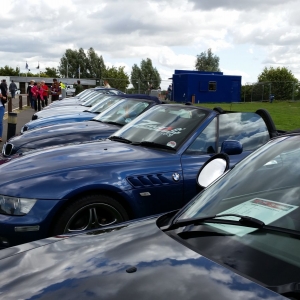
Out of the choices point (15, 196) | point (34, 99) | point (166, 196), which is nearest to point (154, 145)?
point (166, 196)

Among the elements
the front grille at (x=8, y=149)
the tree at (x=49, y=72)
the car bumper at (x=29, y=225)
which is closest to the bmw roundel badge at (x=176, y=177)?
the car bumper at (x=29, y=225)

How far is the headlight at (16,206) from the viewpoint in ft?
12.7

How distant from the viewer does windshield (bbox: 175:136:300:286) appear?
180cm

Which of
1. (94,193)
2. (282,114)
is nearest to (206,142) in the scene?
(94,193)

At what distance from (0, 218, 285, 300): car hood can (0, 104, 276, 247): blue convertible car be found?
153 cm

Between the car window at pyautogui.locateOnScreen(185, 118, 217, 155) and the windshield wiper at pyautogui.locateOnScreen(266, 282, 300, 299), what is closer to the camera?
the windshield wiper at pyautogui.locateOnScreen(266, 282, 300, 299)

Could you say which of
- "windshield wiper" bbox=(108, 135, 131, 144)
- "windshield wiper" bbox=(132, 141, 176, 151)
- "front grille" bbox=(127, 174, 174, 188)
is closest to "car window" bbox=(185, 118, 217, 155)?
"windshield wiper" bbox=(132, 141, 176, 151)

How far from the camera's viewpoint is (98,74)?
9519 centimetres

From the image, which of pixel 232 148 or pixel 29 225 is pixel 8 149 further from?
pixel 232 148

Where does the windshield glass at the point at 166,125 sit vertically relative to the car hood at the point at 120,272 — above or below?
above

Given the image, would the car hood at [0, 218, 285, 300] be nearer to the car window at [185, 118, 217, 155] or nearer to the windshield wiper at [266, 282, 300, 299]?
the windshield wiper at [266, 282, 300, 299]

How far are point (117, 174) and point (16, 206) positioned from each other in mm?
915

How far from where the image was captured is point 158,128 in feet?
16.9

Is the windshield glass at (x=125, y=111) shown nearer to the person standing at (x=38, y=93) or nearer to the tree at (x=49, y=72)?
the person standing at (x=38, y=93)
